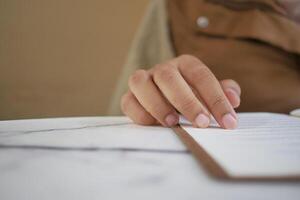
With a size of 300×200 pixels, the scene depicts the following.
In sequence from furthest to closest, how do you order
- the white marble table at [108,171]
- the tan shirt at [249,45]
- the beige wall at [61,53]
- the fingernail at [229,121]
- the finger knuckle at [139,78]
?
the beige wall at [61,53] → the tan shirt at [249,45] → the finger knuckle at [139,78] → the fingernail at [229,121] → the white marble table at [108,171]

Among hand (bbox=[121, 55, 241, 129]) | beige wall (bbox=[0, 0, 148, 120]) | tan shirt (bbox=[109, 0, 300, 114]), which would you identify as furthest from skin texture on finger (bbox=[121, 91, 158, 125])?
beige wall (bbox=[0, 0, 148, 120])

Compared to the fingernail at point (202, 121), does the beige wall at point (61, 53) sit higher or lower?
lower

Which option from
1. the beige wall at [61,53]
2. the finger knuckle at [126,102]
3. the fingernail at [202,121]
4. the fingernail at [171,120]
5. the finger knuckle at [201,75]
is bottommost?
the beige wall at [61,53]

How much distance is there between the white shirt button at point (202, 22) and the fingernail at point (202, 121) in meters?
0.45

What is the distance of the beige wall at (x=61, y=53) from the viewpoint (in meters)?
1.03

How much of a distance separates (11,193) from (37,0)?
995 millimetres

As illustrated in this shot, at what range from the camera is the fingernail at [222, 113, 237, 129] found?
12.8 inches

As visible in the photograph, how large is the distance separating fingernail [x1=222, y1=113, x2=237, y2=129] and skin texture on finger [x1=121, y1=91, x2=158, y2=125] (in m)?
0.10

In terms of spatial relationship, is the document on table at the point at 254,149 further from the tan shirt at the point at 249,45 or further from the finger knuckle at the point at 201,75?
the tan shirt at the point at 249,45

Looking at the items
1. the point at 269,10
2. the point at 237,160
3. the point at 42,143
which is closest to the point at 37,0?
the point at 269,10

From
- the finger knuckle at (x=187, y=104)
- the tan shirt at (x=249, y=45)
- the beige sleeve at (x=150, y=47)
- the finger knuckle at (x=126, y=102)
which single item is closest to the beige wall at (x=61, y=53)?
the beige sleeve at (x=150, y=47)

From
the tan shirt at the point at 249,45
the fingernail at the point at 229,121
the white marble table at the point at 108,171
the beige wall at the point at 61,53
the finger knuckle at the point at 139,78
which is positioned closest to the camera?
the white marble table at the point at 108,171

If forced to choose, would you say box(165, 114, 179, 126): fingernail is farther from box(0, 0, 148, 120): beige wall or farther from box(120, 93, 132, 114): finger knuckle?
box(0, 0, 148, 120): beige wall

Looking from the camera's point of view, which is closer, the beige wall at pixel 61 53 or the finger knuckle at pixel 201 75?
the finger knuckle at pixel 201 75
